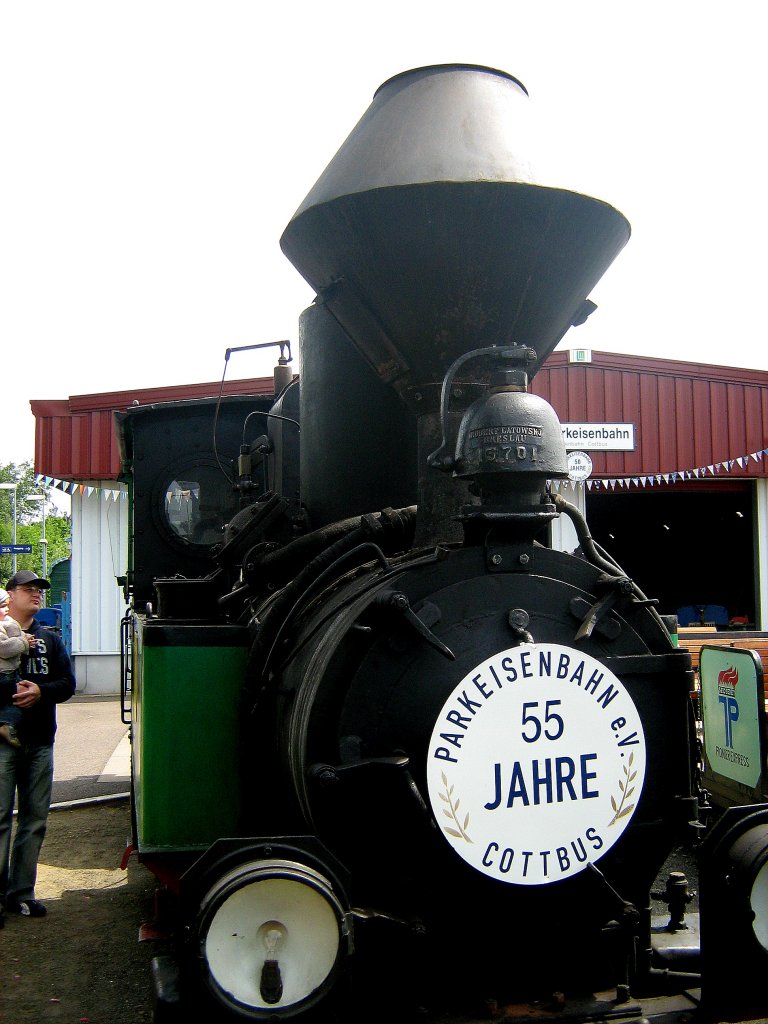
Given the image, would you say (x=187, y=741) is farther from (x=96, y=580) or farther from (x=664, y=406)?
(x=664, y=406)

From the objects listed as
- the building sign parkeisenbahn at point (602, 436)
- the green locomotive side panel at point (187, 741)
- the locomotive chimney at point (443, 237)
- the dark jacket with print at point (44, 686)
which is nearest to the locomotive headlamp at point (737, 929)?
the locomotive chimney at point (443, 237)

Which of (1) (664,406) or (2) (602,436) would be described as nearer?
(2) (602,436)

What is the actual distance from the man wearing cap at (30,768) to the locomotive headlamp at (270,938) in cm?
310

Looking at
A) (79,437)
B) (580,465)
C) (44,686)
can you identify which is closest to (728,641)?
(580,465)

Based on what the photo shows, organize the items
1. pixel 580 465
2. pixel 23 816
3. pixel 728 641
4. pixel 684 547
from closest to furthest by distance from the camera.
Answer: pixel 23 816, pixel 728 641, pixel 580 465, pixel 684 547

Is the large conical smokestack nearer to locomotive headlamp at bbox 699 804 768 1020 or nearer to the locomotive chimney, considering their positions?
the locomotive chimney

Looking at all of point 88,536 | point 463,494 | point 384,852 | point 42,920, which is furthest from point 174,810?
point 88,536

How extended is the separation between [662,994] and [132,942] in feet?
8.88

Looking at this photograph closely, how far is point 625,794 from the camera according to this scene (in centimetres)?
267

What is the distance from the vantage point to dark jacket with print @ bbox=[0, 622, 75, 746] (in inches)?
198

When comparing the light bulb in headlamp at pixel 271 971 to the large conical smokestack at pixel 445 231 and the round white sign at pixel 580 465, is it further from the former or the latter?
the round white sign at pixel 580 465

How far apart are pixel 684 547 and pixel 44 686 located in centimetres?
1883

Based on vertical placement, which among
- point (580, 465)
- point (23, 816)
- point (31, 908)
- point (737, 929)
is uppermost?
point (580, 465)

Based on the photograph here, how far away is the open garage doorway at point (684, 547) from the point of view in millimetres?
19125
